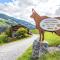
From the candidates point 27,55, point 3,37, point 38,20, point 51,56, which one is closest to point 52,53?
point 51,56

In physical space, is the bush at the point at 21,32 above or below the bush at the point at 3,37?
above

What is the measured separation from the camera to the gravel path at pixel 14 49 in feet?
15.7

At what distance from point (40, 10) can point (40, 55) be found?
0.67 m

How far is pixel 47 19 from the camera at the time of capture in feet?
15.3

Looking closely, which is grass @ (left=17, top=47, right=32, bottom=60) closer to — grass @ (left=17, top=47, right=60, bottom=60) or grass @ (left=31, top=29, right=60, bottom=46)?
grass @ (left=17, top=47, right=60, bottom=60)

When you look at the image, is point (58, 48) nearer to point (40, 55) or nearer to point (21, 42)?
point (40, 55)

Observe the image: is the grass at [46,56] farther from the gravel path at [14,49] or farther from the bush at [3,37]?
the bush at [3,37]

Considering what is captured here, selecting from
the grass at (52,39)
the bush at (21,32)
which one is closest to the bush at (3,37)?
the bush at (21,32)

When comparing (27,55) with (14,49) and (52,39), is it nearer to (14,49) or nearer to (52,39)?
(14,49)

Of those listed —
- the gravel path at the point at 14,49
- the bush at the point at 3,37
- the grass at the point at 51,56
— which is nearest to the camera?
the grass at the point at 51,56

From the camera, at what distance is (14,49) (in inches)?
192

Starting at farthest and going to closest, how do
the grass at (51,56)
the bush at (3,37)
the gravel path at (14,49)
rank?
1. the bush at (3,37)
2. the gravel path at (14,49)
3. the grass at (51,56)

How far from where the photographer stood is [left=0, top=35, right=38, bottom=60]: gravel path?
15.7 feet

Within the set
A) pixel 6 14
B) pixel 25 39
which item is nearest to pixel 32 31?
pixel 25 39
